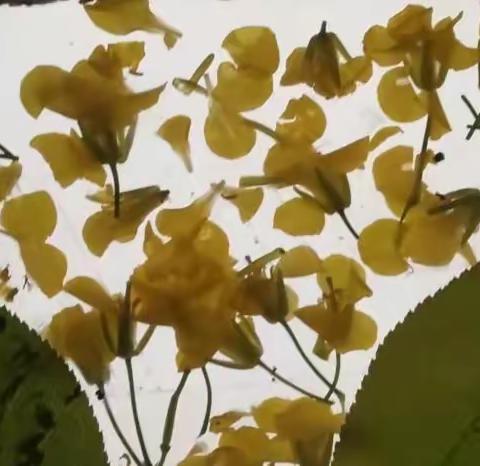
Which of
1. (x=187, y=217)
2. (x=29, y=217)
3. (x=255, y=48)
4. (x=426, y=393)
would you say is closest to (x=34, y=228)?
(x=29, y=217)

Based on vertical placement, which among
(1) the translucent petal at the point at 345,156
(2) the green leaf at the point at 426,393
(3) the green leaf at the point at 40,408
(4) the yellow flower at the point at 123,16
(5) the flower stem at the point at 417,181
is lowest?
(2) the green leaf at the point at 426,393

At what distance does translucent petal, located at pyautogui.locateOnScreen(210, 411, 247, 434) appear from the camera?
0.68 metres

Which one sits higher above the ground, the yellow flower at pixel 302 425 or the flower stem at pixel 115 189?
the flower stem at pixel 115 189

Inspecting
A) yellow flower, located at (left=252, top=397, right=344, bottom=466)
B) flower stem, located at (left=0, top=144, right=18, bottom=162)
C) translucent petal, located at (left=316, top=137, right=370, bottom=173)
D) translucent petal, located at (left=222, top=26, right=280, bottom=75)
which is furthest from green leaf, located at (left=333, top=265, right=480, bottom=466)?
flower stem, located at (left=0, top=144, right=18, bottom=162)

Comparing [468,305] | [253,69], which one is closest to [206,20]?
[253,69]

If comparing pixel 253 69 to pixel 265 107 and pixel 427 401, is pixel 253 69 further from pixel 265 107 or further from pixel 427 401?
pixel 427 401

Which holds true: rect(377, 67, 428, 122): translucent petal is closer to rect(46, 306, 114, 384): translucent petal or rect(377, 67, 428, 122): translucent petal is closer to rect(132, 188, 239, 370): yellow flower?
rect(132, 188, 239, 370): yellow flower

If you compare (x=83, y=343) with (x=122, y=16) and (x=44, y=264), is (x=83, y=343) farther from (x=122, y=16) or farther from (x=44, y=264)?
(x=122, y=16)

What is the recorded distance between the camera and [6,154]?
0.70m

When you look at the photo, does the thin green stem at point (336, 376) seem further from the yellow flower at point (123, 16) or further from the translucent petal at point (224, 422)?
the yellow flower at point (123, 16)

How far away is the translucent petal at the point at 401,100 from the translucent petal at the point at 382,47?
1 centimetres

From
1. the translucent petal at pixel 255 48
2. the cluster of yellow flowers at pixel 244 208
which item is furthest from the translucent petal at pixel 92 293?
the translucent petal at pixel 255 48

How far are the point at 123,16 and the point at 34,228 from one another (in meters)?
0.18

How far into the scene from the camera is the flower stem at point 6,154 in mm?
697
